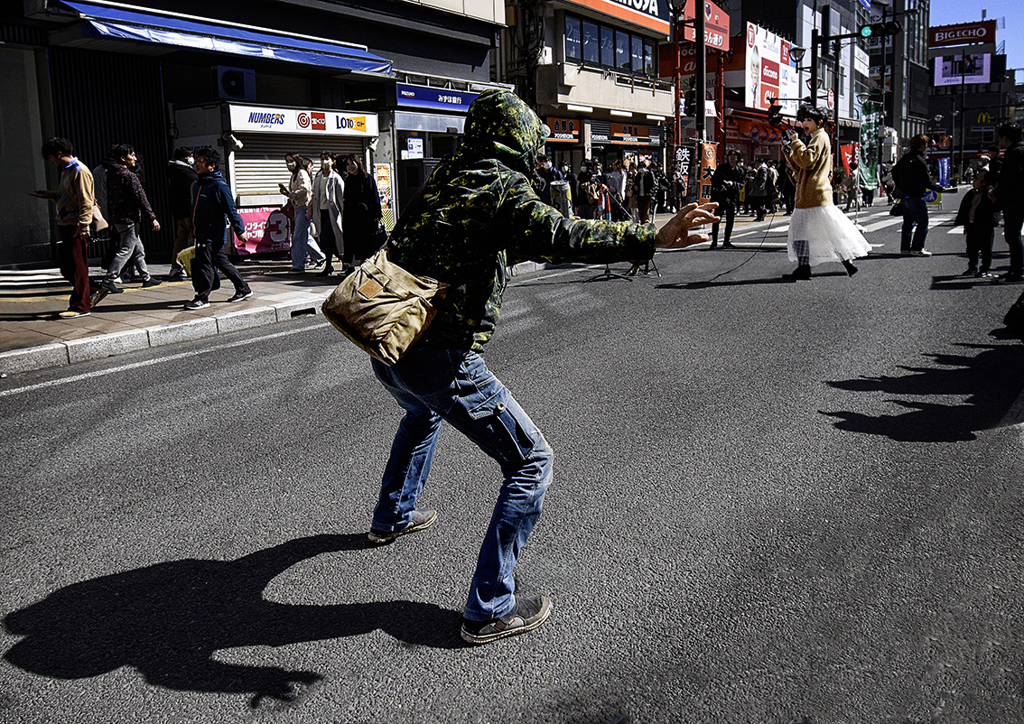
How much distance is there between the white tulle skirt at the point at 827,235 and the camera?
11.0m

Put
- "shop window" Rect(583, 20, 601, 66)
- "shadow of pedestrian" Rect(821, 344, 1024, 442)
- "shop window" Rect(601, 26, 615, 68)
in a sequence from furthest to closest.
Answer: "shop window" Rect(601, 26, 615, 68) → "shop window" Rect(583, 20, 601, 66) → "shadow of pedestrian" Rect(821, 344, 1024, 442)

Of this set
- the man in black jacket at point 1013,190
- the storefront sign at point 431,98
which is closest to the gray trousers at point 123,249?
the man in black jacket at point 1013,190

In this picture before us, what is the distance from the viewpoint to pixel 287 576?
3305 millimetres

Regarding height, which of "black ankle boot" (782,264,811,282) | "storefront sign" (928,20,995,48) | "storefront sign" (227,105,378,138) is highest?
"storefront sign" (928,20,995,48)

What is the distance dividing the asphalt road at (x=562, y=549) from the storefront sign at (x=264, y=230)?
28.2ft

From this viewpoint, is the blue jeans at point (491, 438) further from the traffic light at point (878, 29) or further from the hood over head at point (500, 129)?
the traffic light at point (878, 29)

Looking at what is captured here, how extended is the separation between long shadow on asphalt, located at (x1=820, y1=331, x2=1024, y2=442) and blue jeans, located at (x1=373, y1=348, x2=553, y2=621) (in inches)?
117

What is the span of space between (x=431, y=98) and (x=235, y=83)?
6709mm

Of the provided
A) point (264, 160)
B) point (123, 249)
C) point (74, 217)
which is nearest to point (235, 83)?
point (264, 160)

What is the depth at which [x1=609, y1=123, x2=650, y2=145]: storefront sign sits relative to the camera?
106 ft

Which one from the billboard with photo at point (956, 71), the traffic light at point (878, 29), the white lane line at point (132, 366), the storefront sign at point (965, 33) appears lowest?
the white lane line at point (132, 366)

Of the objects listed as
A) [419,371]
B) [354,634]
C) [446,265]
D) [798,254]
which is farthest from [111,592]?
[798,254]

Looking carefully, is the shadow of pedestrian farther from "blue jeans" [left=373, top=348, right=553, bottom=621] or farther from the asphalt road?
"blue jeans" [left=373, top=348, right=553, bottom=621]

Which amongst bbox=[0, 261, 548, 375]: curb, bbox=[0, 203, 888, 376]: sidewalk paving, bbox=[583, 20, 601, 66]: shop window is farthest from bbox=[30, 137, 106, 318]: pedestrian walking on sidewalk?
bbox=[583, 20, 601, 66]: shop window
